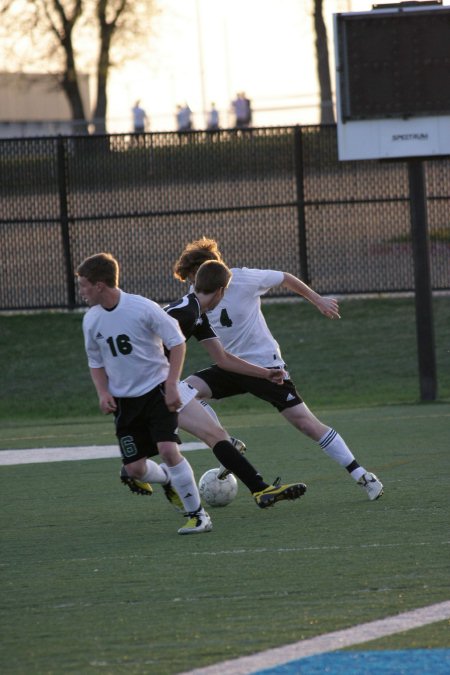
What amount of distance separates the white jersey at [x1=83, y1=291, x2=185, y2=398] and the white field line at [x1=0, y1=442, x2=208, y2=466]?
4.08 m

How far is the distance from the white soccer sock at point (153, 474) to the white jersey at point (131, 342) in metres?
0.59

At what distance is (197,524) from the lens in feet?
24.9

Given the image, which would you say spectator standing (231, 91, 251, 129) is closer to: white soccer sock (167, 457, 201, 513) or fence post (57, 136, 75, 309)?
fence post (57, 136, 75, 309)

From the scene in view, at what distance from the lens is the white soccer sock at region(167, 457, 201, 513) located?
7.49 meters

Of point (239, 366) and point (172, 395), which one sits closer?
point (172, 395)

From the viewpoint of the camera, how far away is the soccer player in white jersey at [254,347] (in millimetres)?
8367

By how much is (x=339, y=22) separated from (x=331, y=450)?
6510 millimetres

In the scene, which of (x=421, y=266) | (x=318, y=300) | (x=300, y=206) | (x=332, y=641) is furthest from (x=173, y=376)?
(x=300, y=206)

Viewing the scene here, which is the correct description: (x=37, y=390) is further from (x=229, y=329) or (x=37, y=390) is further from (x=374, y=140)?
(x=229, y=329)

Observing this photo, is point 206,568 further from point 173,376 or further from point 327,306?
point 327,306

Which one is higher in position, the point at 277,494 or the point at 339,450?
the point at 339,450

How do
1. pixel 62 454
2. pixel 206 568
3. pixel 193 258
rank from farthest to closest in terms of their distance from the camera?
1. pixel 62 454
2. pixel 193 258
3. pixel 206 568

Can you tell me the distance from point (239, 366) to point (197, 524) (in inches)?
45.2

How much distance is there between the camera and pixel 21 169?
19.6 m
